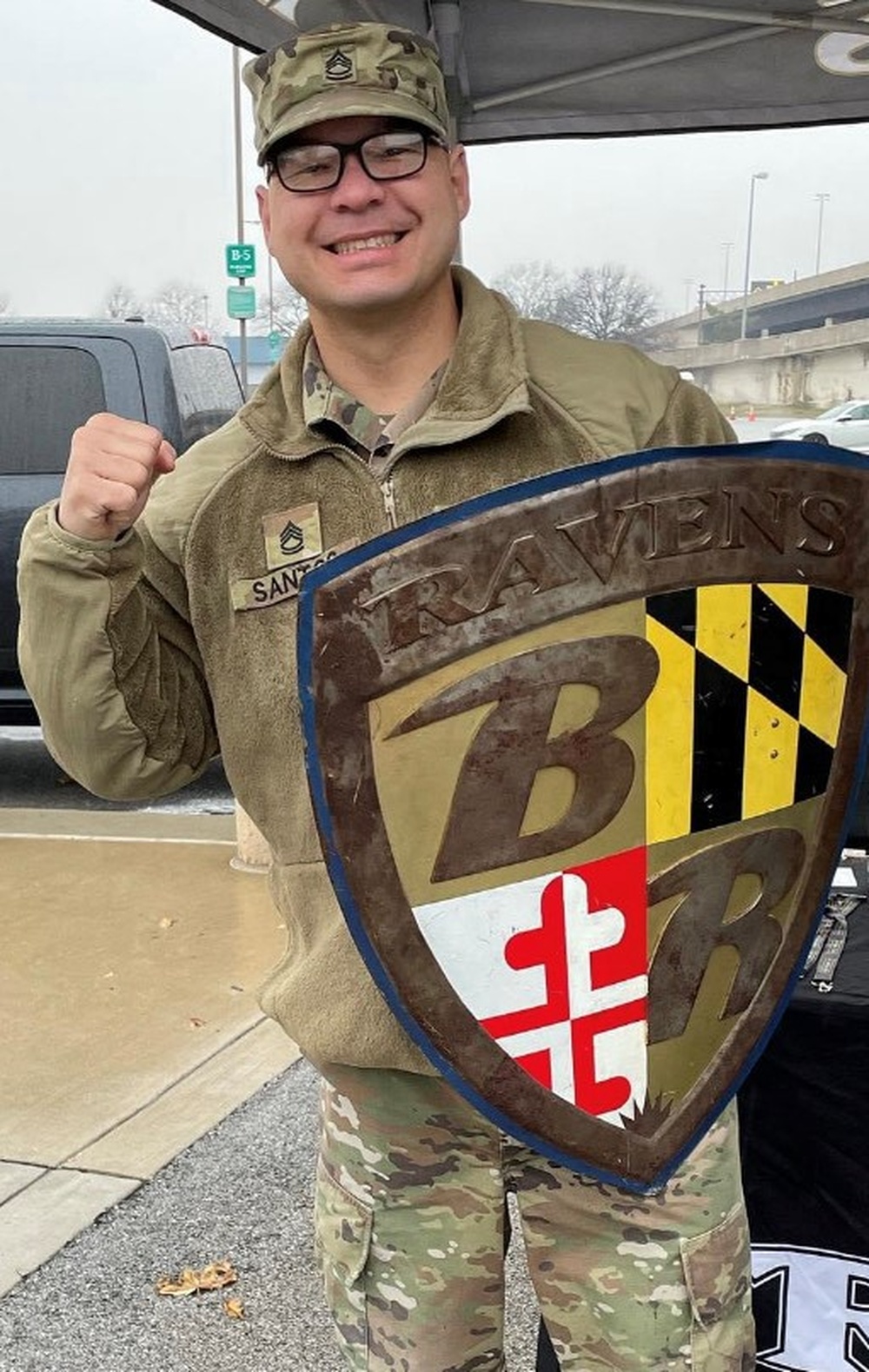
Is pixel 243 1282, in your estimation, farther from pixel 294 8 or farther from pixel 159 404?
pixel 159 404

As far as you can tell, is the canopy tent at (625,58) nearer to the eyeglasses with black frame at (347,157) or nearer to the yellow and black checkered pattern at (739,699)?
the eyeglasses with black frame at (347,157)

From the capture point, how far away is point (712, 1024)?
4.98ft

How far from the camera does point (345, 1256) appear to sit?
68.5 inches

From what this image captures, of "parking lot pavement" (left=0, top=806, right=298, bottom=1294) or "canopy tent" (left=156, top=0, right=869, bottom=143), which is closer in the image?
"canopy tent" (left=156, top=0, right=869, bottom=143)

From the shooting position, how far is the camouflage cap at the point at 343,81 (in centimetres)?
156

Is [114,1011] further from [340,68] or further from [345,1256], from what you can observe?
[340,68]

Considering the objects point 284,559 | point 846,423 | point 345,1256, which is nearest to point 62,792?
point 846,423

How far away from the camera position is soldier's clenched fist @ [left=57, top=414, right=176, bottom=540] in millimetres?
1456

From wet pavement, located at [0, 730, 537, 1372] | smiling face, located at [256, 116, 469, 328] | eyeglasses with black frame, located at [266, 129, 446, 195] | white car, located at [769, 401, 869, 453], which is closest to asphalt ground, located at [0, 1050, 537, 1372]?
wet pavement, located at [0, 730, 537, 1372]

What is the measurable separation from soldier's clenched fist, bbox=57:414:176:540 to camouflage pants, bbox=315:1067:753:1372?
2.26 feet

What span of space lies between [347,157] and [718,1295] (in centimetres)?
134

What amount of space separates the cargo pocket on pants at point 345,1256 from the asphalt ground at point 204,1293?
0.87 meters

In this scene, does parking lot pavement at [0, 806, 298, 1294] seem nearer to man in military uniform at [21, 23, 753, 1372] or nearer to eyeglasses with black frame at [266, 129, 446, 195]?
man in military uniform at [21, 23, 753, 1372]

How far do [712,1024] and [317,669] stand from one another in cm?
58
